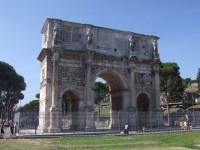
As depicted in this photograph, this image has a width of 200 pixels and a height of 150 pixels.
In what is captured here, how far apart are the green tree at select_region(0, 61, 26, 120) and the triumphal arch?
22032 mm

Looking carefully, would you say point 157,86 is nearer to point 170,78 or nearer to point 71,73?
point 71,73

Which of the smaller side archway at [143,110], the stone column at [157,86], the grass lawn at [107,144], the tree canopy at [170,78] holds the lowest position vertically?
the grass lawn at [107,144]

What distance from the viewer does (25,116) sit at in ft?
68.4

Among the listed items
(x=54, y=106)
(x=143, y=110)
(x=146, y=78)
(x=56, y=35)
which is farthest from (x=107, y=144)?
(x=143, y=110)

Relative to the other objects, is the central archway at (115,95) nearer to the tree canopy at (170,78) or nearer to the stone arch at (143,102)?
the stone arch at (143,102)

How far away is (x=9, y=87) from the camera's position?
49.2 meters

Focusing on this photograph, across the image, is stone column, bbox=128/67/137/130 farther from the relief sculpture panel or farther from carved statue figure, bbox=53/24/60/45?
carved statue figure, bbox=53/24/60/45

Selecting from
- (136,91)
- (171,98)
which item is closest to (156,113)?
(136,91)

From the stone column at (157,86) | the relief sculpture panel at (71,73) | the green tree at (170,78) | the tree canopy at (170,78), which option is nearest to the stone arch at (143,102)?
the stone column at (157,86)

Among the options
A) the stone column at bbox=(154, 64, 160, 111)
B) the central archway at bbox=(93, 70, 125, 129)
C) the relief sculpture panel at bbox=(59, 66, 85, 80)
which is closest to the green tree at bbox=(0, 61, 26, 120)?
the central archway at bbox=(93, 70, 125, 129)

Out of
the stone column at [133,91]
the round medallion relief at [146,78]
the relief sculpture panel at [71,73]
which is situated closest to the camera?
the relief sculpture panel at [71,73]

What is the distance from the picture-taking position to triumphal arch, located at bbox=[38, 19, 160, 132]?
24094 millimetres

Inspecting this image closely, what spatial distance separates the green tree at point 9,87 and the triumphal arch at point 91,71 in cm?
2203

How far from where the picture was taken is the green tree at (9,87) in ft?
154
